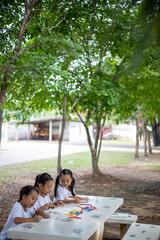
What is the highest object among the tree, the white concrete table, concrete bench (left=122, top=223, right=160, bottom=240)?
the tree

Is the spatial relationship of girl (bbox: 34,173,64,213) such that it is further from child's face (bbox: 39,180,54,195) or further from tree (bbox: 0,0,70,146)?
tree (bbox: 0,0,70,146)

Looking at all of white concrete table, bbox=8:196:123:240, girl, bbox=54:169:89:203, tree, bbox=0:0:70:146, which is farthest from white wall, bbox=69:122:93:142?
white concrete table, bbox=8:196:123:240

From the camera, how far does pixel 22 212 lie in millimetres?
2943

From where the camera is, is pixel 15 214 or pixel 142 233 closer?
pixel 15 214

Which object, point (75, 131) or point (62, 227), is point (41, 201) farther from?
point (75, 131)

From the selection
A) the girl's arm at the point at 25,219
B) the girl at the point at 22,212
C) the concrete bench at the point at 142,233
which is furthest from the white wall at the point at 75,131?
the girl's arm at the point at 25,219

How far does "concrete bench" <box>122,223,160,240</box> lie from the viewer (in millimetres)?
3169

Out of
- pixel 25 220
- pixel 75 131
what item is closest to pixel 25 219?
pixel 25 220

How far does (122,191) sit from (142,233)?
4670 millimetres

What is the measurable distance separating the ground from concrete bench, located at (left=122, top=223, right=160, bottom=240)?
→ 1002mm

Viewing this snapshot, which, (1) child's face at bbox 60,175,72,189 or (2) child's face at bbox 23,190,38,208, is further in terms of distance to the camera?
(1) child's face at bbox 60,175,72,189

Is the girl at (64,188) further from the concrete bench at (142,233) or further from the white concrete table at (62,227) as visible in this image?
the concrete bench at (142,233)

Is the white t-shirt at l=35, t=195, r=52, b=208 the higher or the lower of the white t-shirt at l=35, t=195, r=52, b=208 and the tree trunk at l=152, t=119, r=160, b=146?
the lower

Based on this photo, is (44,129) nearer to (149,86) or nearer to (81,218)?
(149,86)
